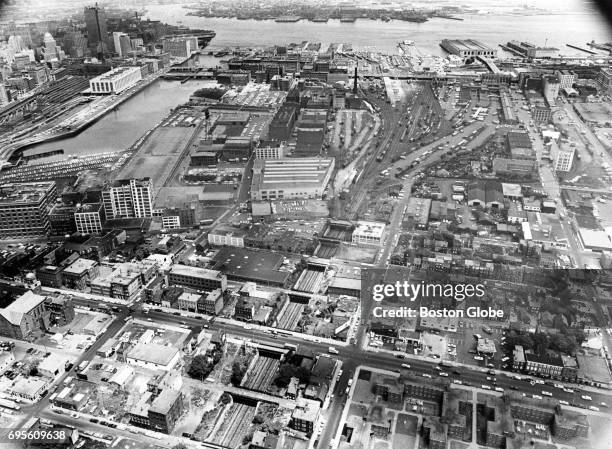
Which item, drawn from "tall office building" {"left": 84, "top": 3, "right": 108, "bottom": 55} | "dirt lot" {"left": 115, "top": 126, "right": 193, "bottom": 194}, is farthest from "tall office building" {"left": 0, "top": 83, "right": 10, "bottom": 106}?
"dirt lot" {"left": 115, "top": 126, "right": 193, "bottom": 194}

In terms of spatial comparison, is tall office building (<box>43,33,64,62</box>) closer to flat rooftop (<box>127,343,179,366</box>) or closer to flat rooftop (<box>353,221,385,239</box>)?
flat rooftop (<box>353,221,385,239</box>)

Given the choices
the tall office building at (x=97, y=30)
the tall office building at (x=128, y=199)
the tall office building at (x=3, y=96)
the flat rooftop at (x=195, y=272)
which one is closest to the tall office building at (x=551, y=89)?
the tall office building at (x=128, y=199)

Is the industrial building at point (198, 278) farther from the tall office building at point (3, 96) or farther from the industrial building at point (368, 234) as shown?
the tall office building at point (3, 96)

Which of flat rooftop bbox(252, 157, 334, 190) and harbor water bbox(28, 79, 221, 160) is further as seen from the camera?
harbor water bbox(28, 79, 221, 160)

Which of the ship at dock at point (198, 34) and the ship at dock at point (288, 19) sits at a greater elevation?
the ship at dock at point (288, 19)

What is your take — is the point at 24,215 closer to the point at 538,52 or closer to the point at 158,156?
the point at 158,156

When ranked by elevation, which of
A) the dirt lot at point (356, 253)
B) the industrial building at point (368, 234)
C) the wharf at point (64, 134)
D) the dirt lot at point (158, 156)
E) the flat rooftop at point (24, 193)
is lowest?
the wharf at point (64, 134)

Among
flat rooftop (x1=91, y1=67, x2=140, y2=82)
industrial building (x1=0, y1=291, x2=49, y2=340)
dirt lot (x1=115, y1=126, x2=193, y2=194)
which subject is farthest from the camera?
flat rooftop (x1=91, y1=67, x2=140, y2=82)

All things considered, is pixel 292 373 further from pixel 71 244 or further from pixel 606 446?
pixel 71 244
